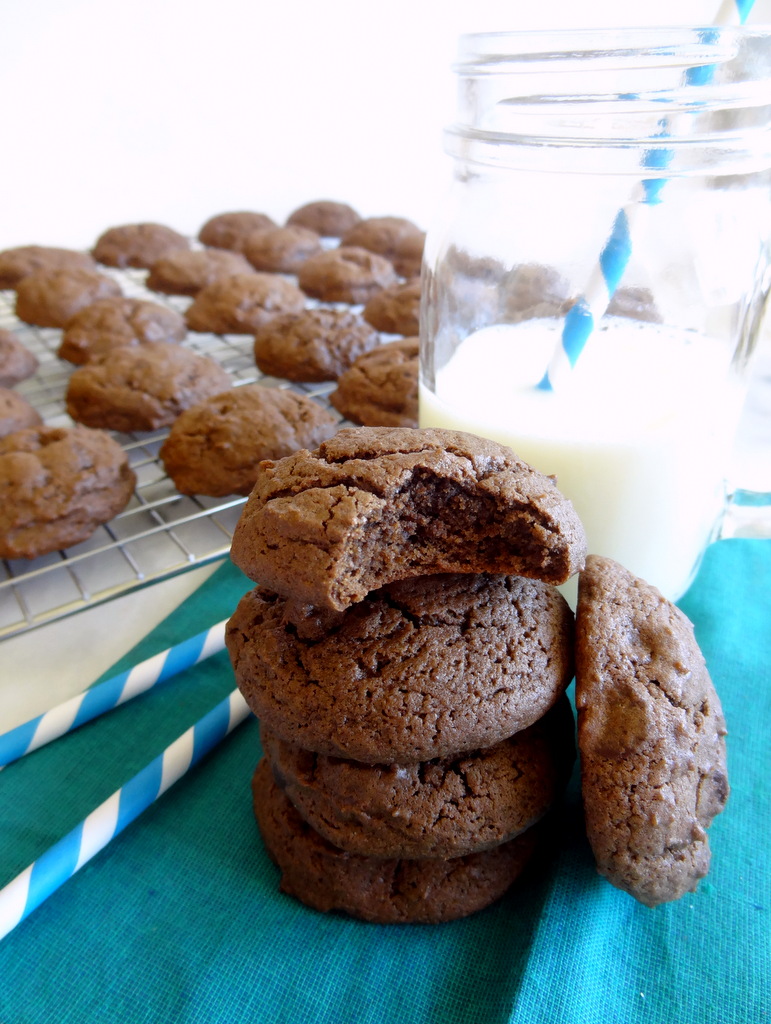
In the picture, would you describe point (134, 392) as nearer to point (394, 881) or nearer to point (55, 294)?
point (55, 294)

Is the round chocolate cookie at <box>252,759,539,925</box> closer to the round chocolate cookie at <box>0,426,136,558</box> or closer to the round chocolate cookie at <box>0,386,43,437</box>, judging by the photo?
the round chocolate cookie at <box>0,426,136,558</box>

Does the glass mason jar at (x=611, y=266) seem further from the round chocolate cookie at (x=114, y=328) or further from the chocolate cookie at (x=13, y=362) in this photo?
the chocolate cookie at (x=13, y=362)

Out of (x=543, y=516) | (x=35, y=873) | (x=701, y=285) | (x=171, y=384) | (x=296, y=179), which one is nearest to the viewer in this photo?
(x=543, y=516)

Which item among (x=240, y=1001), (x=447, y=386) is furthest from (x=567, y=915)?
(x=447, y=386)

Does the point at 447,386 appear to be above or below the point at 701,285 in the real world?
below

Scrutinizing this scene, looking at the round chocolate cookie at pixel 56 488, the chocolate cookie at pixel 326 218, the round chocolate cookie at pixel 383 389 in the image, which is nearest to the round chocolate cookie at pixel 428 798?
the round chocolate cookie at pixel 56 488

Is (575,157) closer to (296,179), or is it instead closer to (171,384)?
(171,384)

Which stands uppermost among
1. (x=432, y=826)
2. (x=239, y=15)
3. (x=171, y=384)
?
(x=239, y=15)

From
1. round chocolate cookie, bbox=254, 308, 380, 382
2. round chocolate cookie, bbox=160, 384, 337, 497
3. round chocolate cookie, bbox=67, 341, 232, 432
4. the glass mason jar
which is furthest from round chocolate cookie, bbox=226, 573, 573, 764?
round chocolate cookie, bbox=254, 308, 380, 382
